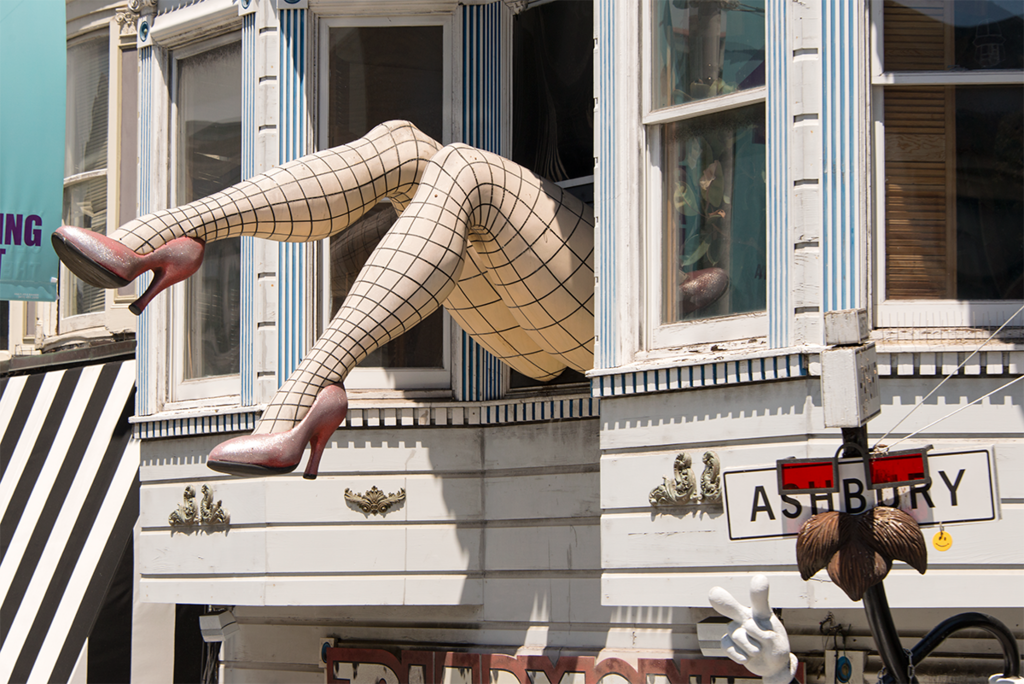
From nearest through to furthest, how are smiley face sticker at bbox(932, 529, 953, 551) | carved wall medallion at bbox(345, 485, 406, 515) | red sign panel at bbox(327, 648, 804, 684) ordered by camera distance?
smiley face sticker at bbox(932, 529, 953, 551) → red sign panel at bbox(327, 648, 804, 684) → carved wall medallion at bbox(345, 485, 406, 515)

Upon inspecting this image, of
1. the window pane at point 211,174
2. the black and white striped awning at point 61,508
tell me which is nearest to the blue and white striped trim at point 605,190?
the window pane at point 211,174

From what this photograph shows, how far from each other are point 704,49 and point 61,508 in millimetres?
6114

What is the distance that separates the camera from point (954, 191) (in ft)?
20.5

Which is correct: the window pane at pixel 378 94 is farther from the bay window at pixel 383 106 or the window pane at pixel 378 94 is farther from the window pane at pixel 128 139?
the window pane at pixel 128 139

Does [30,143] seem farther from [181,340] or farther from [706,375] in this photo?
[706,375]

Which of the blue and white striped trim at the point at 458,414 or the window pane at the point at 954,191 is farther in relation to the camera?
the blue and white striped trim at the point at 458,414

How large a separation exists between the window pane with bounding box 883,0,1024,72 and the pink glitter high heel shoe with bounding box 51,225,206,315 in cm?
339

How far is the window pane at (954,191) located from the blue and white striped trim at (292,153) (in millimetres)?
3717

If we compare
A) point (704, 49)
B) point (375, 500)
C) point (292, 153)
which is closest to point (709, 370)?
point (704, 49)

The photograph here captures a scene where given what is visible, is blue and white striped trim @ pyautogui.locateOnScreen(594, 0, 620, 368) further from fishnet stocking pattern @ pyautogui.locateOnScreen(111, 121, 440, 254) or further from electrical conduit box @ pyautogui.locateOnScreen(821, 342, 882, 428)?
electrical conduit box @ pyautogui.locateOnScreen(821, 342, 882, 428)

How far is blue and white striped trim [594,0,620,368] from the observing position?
6.81m

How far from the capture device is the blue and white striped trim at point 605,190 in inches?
268

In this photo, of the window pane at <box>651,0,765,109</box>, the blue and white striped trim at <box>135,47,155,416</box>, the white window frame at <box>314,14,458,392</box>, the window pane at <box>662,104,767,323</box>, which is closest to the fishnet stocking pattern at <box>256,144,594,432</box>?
the white window frame at <box>314,14,458,392</box>

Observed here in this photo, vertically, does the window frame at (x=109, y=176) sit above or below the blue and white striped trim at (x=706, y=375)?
above
